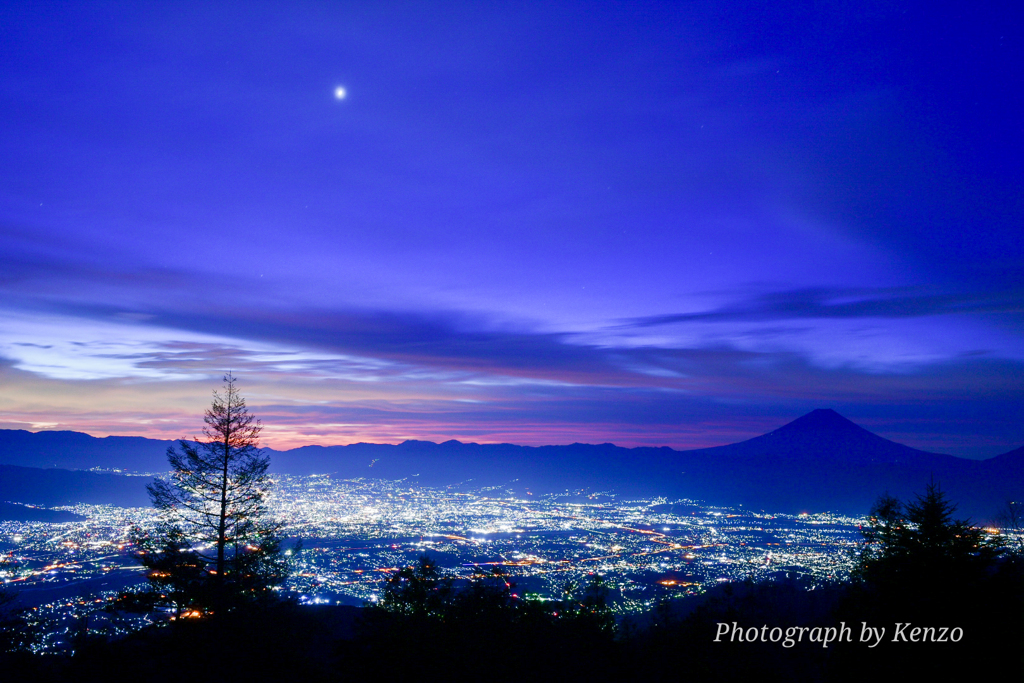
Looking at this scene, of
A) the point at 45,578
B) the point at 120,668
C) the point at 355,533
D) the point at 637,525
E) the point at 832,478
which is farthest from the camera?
the point at 832,478

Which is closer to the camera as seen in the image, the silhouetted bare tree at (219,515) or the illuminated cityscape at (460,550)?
the silhouetted bare tree at (219,515)

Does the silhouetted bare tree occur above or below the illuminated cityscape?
above

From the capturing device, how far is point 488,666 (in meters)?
8.65

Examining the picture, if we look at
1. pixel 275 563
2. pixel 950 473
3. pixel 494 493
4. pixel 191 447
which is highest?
pixel 191 447

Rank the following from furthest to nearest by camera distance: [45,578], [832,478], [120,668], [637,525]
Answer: [832,478] < [637,525] < [45,578] < [120,668]

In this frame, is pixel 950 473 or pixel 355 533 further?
pixel 950 473

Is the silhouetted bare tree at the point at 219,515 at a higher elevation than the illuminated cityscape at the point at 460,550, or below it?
higher

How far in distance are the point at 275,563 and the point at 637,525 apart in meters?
84.3

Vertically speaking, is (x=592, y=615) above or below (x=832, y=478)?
above

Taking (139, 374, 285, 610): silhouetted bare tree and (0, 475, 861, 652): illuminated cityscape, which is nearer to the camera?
(139, 374, 285, 610): silhouetted bare tree

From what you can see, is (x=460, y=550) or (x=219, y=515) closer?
(x=219, y=515)

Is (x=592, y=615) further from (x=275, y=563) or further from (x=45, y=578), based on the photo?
(x=45, y=578)

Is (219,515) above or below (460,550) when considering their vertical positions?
above

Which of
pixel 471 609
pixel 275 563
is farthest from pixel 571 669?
Result: pixel 275 563
